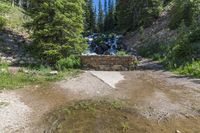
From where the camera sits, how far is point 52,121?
8.43 meters

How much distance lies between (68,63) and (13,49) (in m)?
6.29

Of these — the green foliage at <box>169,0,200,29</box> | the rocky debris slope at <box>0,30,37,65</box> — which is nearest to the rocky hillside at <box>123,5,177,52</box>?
the green foliage at <box>169,0,200,29</box>

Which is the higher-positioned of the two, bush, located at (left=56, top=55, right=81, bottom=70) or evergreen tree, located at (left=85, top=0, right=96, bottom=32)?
evergreen tree, located at (left=85, top=0, right=96, bottom=32)

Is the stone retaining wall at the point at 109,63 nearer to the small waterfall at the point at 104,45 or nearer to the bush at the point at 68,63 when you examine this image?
the bush at the point at 68,63

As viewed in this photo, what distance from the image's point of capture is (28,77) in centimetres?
1422

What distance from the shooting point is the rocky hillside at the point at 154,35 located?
28053 mm

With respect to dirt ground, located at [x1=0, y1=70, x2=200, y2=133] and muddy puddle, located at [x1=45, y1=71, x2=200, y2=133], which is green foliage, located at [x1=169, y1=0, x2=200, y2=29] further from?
muddy puddle, located at [x1=45, y1=71, x2=200, y2=133]

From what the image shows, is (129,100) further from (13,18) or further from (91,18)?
(91,18)

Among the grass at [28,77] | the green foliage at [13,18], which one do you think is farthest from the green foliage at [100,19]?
the grass at [28,77]

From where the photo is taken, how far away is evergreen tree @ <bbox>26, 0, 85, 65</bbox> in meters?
18.4

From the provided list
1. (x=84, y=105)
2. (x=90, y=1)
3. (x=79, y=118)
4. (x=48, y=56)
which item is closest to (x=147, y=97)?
(x=84, y=105)

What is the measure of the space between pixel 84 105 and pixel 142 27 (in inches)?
1055

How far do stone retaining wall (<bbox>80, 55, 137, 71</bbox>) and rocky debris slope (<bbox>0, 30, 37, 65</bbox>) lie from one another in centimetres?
312

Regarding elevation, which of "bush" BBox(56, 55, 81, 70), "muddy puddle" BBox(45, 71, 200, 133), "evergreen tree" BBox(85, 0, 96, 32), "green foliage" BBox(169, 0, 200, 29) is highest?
"evergreen tree" BBox(85, 0, 96, 32)
